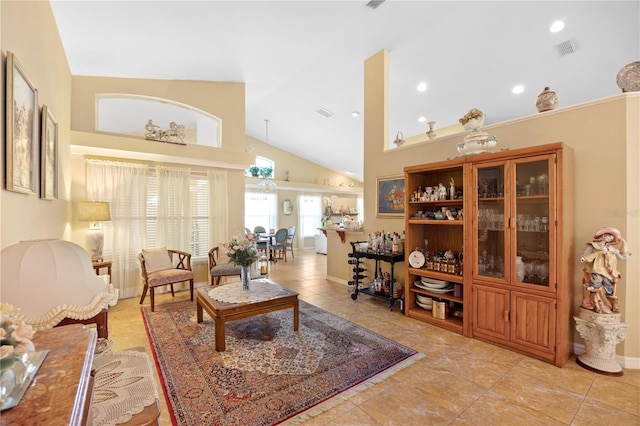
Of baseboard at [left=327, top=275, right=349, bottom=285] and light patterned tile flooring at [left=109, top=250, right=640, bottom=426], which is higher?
baseboard at [left=327, top=275, right=349, bottom=285]

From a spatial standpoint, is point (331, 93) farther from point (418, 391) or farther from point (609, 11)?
point (418, 391)

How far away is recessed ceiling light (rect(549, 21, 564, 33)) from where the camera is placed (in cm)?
368

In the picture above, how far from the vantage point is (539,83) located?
15.5ft

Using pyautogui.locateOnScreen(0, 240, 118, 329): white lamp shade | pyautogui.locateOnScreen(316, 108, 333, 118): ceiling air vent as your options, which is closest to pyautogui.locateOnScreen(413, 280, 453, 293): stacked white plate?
pyautogui.locateOnScreen(0, 240, 118, 329): white lamp shade

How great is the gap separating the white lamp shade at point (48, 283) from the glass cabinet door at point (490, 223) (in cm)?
321

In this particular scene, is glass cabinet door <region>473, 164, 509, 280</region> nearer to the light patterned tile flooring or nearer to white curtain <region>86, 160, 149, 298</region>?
the light patterned tile flooring

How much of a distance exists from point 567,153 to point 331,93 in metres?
4.46

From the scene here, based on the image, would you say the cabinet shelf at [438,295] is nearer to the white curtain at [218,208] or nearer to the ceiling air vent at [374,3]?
the white curtain at [218,208]

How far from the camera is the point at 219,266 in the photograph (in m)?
4.46

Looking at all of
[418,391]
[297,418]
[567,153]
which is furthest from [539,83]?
[297,418]

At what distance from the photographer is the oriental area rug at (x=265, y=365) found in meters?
1.91

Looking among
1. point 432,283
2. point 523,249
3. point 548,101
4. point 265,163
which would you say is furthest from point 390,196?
point 265,163

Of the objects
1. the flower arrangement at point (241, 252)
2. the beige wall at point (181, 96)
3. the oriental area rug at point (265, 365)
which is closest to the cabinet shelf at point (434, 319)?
the oriental area rug at point (265, 365)

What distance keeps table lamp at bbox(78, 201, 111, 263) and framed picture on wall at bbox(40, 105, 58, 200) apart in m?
0.86
